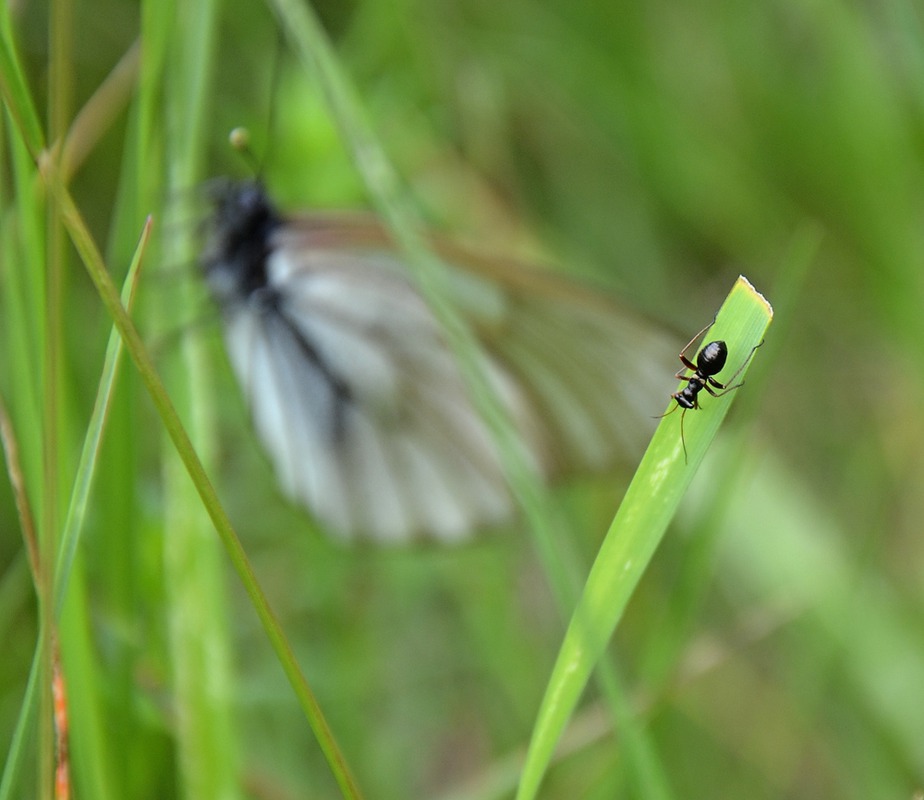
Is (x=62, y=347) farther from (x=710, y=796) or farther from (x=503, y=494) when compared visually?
(x=710, y=796)

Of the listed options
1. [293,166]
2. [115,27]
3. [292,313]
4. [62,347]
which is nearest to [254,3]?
[115,27]

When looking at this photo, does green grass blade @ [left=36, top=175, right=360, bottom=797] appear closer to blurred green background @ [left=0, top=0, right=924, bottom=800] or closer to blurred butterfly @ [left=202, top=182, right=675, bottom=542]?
blurred green background @ [left=0, top=0, right=924, bottom=800]

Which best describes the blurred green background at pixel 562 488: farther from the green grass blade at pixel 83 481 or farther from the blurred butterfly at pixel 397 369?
the green grass blade at pixel 83 481

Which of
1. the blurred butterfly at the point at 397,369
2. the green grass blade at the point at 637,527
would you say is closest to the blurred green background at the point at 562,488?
the blurred butterfly at the point at 397,369

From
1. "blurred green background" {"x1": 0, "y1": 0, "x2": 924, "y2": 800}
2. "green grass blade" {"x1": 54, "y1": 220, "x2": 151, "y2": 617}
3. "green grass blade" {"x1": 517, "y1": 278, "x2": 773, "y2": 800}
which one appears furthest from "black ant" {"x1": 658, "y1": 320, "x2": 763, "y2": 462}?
"green grass blade" {"x1": 54, "y1": 220, "x2": 151, "y2": 617}

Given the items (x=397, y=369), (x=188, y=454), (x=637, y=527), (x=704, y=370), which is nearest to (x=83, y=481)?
(x=188, y=454)

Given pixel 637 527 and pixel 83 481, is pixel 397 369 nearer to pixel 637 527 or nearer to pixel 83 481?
pixel 83 481
